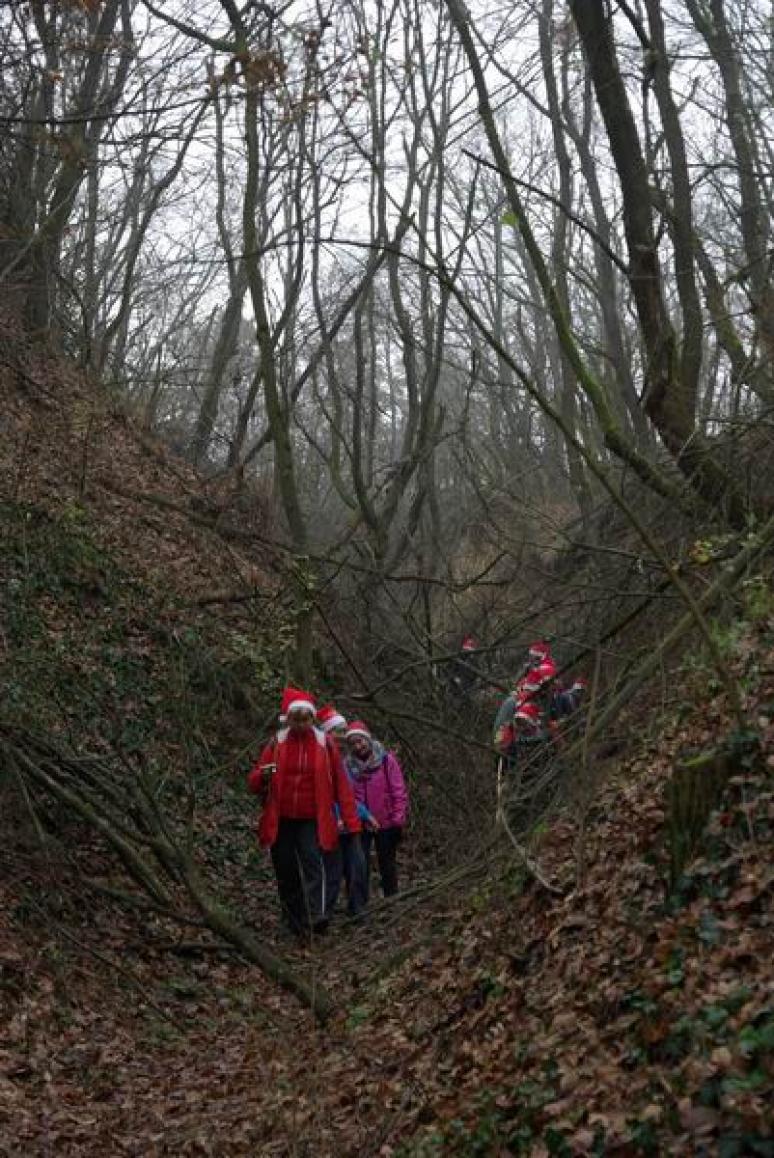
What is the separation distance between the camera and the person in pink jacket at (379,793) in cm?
1094

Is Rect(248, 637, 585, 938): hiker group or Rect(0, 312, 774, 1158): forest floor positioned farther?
Rect(248, 637, 585, 938): hiker group

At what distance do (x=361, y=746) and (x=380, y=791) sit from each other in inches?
16.5

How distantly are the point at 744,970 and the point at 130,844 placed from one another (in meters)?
5.99

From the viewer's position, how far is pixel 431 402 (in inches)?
760

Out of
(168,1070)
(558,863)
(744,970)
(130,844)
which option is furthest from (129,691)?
(744,970)

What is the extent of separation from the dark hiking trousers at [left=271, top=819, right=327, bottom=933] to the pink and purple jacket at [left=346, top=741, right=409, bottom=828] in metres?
1.01

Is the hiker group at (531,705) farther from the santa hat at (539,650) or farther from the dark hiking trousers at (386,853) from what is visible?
the dark hiking trousers at (386,853)

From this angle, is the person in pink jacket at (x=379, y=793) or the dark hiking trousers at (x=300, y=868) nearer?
the dark hiking trousers at (x=300, y=868)

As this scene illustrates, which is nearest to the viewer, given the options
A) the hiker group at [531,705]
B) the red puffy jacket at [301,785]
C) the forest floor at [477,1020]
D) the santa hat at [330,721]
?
the forest floor at [477,1020]

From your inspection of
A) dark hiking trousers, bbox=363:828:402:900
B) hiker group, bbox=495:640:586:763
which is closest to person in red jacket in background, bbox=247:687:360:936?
dark hiking trousers, bbox=363:828:402:900

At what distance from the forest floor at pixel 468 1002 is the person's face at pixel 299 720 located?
154 cm

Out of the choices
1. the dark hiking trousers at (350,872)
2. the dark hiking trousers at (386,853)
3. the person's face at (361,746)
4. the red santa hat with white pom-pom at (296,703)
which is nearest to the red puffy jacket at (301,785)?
the red santa hat with white pom-pom at (296,703)

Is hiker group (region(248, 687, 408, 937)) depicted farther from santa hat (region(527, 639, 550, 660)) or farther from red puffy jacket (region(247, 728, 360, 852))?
santa hat (region(527, 639, 550, 660))

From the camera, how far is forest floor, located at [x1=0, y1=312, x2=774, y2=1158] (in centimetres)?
454
